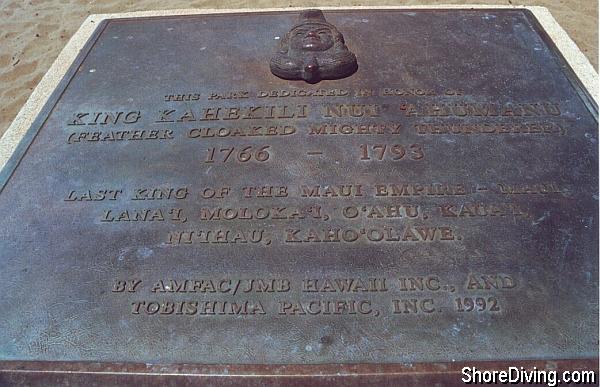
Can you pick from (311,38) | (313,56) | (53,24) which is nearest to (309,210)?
(313,56)

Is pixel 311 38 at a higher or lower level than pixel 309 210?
higher

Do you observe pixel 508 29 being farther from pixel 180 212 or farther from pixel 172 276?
pixel 172 276

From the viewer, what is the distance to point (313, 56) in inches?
108

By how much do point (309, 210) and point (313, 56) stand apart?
1011 millimetres

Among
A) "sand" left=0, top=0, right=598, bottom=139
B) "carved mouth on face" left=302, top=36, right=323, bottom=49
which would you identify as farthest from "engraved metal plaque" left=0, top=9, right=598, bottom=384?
"sand" left=0, top=0, right=598, bottom=139

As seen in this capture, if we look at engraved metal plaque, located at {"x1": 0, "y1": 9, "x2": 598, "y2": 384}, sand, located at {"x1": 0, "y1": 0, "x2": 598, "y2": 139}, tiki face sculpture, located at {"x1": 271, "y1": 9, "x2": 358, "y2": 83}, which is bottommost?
sand, located at {"x1": 0, "y1": 0, "x2": 598, "y2": 139}

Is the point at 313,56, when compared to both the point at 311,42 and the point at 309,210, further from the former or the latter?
the point at 309,210

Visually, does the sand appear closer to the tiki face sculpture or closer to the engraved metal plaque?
the engraved metal plaque

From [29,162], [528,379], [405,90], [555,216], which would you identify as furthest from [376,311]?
[29,162]

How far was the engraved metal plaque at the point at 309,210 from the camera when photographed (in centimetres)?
178

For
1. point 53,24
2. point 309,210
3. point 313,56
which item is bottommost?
point 53,24

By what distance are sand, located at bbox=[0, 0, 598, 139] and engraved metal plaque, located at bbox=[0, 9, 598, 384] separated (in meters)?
1.15

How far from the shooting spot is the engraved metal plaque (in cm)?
178

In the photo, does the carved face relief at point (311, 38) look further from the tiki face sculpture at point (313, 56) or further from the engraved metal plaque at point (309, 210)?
the engraved metal plaque at point (309, 210)
